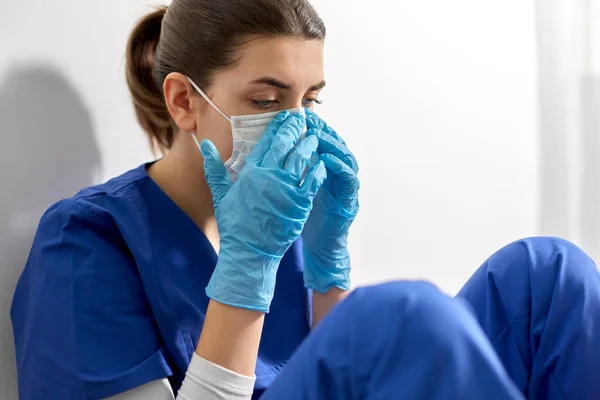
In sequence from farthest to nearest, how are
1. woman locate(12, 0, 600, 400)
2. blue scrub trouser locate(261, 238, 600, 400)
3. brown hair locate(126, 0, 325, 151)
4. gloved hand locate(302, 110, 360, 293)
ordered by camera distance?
gloved hand locate(302, 110, 360, 293) → brown hair locate(126, 0, 325, 151) → woman locate(12, 0, 600, 400) → blue scrub trouser locate(261, 238, 600, 400)

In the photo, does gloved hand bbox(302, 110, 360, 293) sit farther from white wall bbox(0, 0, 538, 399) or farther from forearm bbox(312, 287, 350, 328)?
white wall bbox(0, 0, 538, 399)

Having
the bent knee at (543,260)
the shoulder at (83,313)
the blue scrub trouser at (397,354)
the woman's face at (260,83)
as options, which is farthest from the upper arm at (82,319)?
the bent knee at (543,260)

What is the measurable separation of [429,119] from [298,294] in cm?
73

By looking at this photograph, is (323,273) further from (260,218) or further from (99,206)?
(99,206)

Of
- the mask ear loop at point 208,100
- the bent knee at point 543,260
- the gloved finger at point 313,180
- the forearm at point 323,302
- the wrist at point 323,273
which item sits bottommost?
A: the forearm at point 323,302

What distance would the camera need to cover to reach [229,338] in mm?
992

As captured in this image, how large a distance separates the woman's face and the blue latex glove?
0.06 m

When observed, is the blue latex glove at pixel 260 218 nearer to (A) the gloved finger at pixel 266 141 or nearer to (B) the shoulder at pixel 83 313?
(A) the gloved finger at pixel 266 141

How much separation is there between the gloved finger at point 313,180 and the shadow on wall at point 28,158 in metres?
0.43

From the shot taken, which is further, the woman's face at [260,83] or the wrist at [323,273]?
the wrist at [323,273]

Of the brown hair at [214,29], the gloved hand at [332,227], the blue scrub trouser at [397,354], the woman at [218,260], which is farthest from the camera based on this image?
the gloved hand at [332,227]

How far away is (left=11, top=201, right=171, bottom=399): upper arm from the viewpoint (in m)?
0.99

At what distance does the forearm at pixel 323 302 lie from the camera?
128 cm

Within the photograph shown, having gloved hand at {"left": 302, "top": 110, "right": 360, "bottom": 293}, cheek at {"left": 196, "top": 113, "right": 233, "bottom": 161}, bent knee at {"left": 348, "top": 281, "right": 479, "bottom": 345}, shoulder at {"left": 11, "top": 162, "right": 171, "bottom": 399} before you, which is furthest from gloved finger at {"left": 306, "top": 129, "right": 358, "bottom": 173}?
bent knee at {"left": 348, "top": 281, "right": 479, "bottom": 345}
